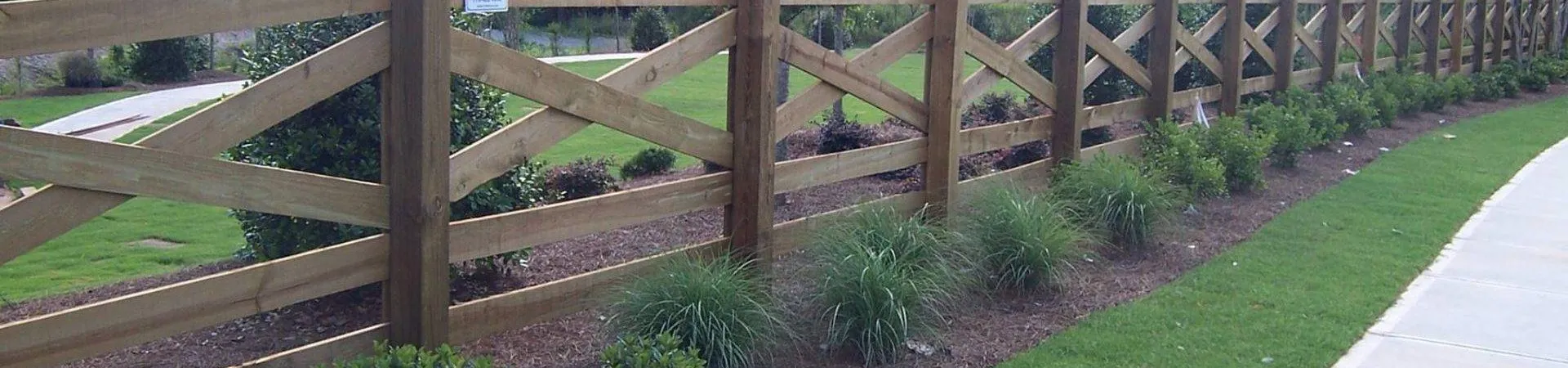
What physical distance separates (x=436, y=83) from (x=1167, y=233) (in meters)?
5.14

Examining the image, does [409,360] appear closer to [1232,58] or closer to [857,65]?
[857,65]

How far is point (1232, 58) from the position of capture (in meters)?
12.2

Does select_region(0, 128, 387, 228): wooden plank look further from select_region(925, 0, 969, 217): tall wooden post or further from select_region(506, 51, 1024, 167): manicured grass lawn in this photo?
select_region(506, 51, 1024, 167): manicured grass lawn

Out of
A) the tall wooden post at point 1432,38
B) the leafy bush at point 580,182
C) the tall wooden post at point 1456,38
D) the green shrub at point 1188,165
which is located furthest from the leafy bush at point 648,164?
the tall wooden post at point 1456,38

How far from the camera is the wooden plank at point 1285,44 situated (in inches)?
525

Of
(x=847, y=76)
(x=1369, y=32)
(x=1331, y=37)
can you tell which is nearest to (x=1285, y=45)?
(x=1331, y=37)

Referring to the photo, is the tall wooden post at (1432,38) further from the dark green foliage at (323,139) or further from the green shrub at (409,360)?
the green shrub at (409,360)

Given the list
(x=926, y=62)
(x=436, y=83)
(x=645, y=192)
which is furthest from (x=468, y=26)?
(x=926, y=62)

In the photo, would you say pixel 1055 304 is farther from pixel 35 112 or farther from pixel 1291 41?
pixel 35 112

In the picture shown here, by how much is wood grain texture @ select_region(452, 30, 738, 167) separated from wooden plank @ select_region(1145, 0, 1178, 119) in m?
5.33

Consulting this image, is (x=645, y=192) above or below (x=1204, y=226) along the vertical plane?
above

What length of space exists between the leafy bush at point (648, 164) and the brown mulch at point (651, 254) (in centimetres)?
63

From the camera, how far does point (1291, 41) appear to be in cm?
1344

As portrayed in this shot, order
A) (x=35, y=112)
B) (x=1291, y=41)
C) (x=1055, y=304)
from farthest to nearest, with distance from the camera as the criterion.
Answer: (x=35, y=112) < (x=1291, y=41) < (x=1055, y=304)
